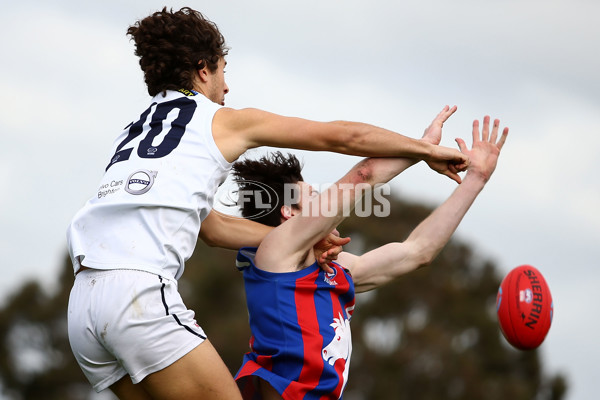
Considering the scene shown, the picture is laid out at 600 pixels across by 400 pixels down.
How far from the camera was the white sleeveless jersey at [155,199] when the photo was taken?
177 inches

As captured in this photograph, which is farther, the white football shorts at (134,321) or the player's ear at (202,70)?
the player's ear at (202,70)

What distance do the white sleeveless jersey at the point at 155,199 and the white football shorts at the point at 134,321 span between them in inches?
3.0

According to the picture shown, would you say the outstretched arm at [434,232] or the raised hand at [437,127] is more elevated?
the raised hand at [437,127]

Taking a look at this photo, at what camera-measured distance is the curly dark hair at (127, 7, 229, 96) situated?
510 cm

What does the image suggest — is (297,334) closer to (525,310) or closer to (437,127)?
(437,127)

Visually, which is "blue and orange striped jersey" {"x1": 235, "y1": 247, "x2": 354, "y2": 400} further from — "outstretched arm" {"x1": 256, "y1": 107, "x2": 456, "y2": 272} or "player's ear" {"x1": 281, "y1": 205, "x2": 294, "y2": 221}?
"player's ear" {"x1": 281, "y1": 205, "x2": 294, "y2": 221}

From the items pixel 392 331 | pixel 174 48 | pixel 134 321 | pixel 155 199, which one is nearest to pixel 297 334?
pixel 134 321

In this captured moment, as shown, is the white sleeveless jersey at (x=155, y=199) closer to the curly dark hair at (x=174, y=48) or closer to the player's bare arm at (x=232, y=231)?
the curly dark hair at (x=174, y=48)

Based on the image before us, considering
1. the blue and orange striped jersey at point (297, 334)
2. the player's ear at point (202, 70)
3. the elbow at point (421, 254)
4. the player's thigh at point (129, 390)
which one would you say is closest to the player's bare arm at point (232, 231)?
the blue and orange striped jersey at point (297, 334)

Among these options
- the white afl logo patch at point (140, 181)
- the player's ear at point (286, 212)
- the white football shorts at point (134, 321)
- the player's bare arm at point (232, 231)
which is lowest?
the white football shorts at point (134, 321)

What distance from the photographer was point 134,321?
4.38 m

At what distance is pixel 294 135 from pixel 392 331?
30507 mm

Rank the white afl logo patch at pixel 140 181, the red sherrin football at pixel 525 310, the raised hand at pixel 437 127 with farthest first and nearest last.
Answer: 1. the red sherrin football at pixel 525 310
2. the raised hand at pixel 437 127
3. the white afl logo patch at pixel 140 181

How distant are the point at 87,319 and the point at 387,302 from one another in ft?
101
